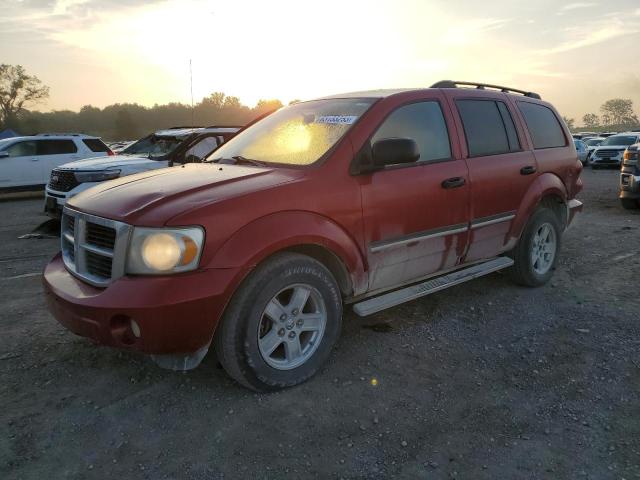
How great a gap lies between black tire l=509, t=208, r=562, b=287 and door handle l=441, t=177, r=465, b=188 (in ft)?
3.94

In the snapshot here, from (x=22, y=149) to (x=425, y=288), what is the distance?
13510 millimetres

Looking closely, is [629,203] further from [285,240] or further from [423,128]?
[285,240]

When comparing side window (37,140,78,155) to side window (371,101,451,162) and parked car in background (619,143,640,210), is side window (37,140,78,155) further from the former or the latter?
parked car in background (619,143,640,210)

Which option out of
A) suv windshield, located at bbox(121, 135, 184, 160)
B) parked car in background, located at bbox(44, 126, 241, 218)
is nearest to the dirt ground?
parked car in background, located at bbox(44, 126, 241, 218)

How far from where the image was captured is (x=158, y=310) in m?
2.54

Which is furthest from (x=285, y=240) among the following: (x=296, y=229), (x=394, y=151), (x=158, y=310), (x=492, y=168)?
(x=492, y=168)

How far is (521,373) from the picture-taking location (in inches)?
128

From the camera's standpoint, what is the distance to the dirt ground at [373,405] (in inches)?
94.8

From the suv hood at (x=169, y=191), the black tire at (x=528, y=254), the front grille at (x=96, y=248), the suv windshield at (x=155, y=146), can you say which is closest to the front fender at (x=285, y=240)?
the suv hood at (x=169, y=191)

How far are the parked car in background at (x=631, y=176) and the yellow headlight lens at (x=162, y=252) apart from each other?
362 inches

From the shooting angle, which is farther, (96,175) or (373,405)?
(96,175)

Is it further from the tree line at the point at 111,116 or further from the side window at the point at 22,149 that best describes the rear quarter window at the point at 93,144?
the tree line at the point at 111,116

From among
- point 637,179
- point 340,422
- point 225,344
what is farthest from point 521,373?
point 637,179

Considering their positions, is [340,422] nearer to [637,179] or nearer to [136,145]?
[136,145]
